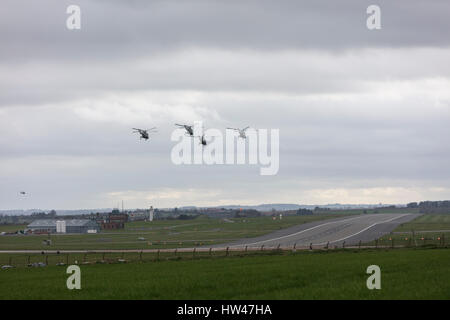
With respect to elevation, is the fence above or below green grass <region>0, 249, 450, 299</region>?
below

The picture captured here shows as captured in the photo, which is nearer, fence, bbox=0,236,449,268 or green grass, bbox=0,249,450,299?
green grass, bbox=0,249,450,299

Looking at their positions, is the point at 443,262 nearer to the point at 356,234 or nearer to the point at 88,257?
the point at 88,257

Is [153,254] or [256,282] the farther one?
[153,254]

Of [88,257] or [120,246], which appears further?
[120,246]

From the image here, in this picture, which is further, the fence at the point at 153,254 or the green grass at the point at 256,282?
the fence at the point at 153,254

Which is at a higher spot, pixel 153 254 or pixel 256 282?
pixel 256 282

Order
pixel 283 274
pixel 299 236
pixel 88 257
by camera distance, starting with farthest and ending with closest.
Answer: pixel 299 236
pixel 88 257
pixel 283 274

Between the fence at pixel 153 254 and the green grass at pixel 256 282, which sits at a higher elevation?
the green grass at pixel 256 282

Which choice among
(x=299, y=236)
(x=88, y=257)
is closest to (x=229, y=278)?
(x=88, y=257)
